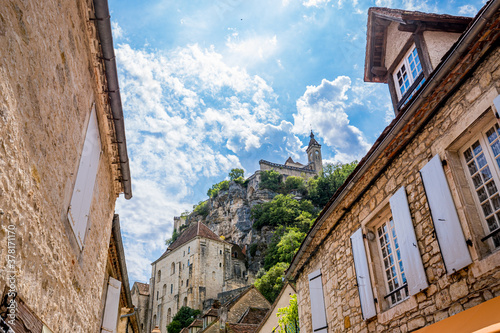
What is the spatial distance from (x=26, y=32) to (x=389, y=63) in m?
7.06

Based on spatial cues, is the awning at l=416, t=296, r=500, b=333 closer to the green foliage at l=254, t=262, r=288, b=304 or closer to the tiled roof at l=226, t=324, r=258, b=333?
the tiled roof at l=226, t=324, r=258, b=333

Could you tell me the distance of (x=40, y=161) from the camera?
3318 mm

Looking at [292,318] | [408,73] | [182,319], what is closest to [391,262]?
[408,73]

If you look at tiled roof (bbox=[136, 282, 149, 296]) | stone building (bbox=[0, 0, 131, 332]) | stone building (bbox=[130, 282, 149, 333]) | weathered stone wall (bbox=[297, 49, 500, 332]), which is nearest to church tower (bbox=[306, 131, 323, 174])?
tiled roof (bbox=[136, 282, 149, 296])

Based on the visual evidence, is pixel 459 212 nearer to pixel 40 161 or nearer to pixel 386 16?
pixel 40 161

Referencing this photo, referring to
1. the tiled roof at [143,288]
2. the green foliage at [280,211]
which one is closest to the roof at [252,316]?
the green foliage at [280,211]

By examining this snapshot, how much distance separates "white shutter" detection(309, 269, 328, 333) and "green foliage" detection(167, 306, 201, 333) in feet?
121

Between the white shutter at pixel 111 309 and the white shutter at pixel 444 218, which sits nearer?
the white shutter at pixel 444 218

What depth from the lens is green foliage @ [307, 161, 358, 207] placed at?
59031mm

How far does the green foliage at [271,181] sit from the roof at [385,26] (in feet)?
183

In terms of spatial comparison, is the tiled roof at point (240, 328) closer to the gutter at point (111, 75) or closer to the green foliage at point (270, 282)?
the gutter at point (111, 75)

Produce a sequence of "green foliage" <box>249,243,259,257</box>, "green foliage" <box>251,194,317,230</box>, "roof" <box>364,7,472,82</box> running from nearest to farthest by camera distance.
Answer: "roof" <box>364,7,472,82</box>
"green foliage" <box>249,243,259,257</box>
"green foliage" <box>251,194,317,230</box>

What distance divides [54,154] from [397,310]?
4644 mm

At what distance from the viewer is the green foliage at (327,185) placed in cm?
5903
